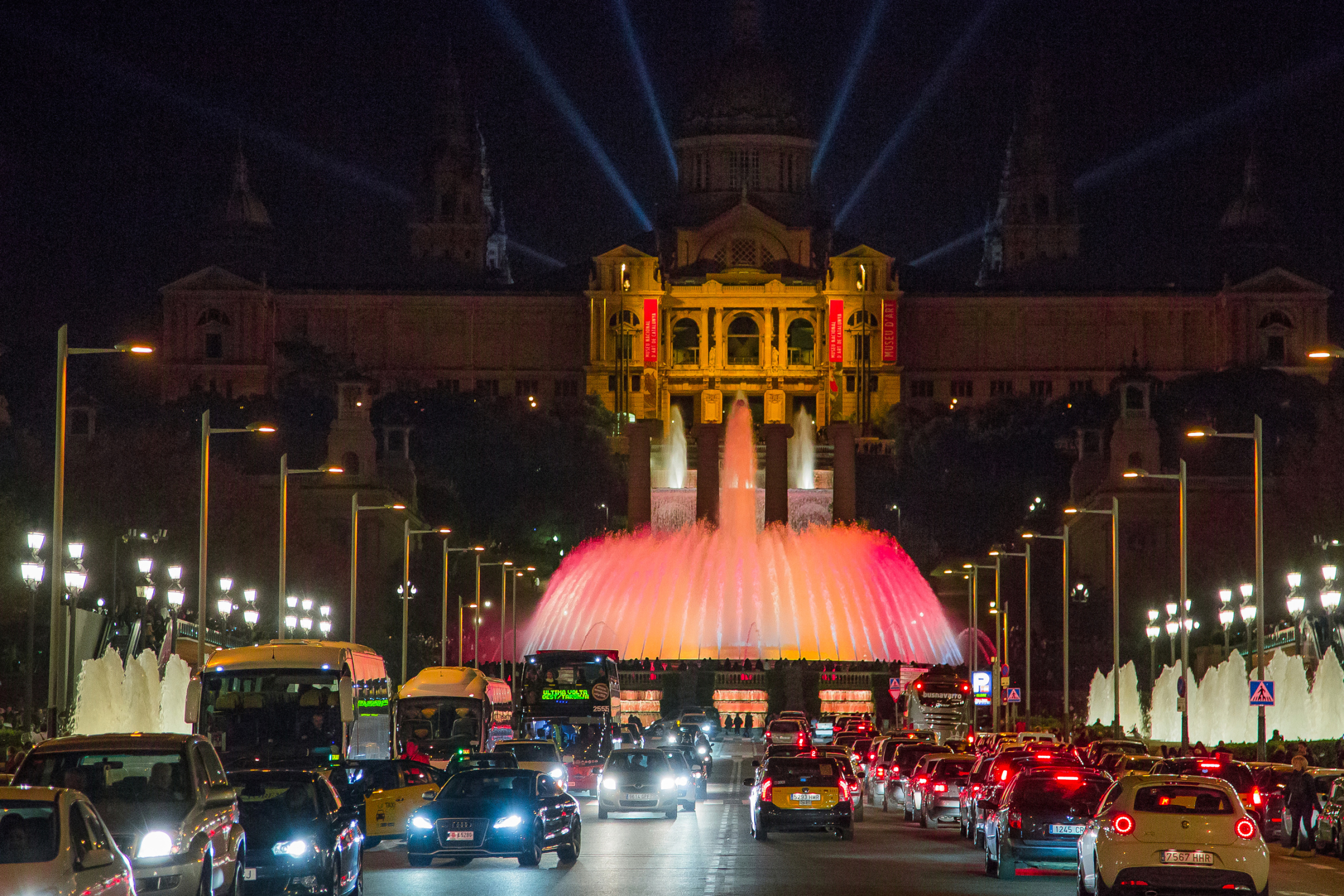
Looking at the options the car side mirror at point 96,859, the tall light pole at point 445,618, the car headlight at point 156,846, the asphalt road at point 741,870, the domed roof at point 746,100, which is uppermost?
the domed roof at point 746,100

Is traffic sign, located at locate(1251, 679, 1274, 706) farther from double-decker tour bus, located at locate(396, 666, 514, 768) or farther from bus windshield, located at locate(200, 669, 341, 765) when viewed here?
double-decker tour bus, located at locate(396, 666, 514, 768)

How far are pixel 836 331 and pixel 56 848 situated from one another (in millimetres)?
144782

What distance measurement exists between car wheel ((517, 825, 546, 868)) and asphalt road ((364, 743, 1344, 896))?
6.9 inches

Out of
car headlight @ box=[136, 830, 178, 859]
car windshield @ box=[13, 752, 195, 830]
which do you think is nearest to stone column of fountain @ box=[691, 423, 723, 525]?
car windshield @ box=[13, 752, 195, 830]

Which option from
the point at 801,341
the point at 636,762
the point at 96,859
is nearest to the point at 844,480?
the point at 801,341

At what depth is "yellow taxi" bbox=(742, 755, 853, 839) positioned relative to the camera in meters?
33.9

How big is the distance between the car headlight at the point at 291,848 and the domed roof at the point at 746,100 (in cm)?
15565

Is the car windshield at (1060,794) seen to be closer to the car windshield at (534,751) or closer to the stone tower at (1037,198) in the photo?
the car windshield at (534,751)

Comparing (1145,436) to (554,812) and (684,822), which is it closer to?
(684,822)

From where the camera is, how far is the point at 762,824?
33.8m

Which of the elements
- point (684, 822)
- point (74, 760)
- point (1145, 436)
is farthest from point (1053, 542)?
point (74, 760)

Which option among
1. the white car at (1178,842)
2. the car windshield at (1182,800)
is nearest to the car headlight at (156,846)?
the white car at (1178,842)

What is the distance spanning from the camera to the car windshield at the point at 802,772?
34062 millimetres

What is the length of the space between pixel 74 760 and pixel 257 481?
79.6 m
